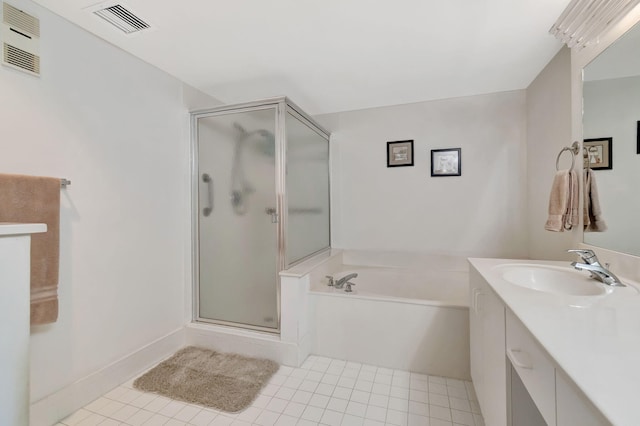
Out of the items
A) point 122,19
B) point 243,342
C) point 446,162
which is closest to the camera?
point 122,19

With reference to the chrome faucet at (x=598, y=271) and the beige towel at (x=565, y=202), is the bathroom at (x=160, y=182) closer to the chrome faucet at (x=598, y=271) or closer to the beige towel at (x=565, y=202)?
the beige towel at (x=565, y=202)

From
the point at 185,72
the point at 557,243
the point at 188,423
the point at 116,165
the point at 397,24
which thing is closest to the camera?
the point at 188,423

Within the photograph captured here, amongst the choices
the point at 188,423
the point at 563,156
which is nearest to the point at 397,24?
the point at 563,156

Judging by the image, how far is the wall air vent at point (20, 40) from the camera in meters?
1.28

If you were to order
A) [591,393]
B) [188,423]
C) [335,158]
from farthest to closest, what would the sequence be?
[335,158] < [188,423] < [591,393]

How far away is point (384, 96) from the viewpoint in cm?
259

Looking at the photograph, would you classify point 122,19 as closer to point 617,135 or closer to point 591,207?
point 617,135

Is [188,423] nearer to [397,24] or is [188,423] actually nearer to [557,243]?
[397,24]

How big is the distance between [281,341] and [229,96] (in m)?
2.13

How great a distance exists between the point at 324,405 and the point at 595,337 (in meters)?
1.35

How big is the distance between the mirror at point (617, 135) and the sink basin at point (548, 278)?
22 cm

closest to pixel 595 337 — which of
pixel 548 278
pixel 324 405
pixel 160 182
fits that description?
pixel 548 278

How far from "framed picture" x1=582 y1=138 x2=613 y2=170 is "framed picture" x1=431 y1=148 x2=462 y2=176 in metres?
1.12

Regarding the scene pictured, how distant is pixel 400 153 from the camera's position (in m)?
2.80
